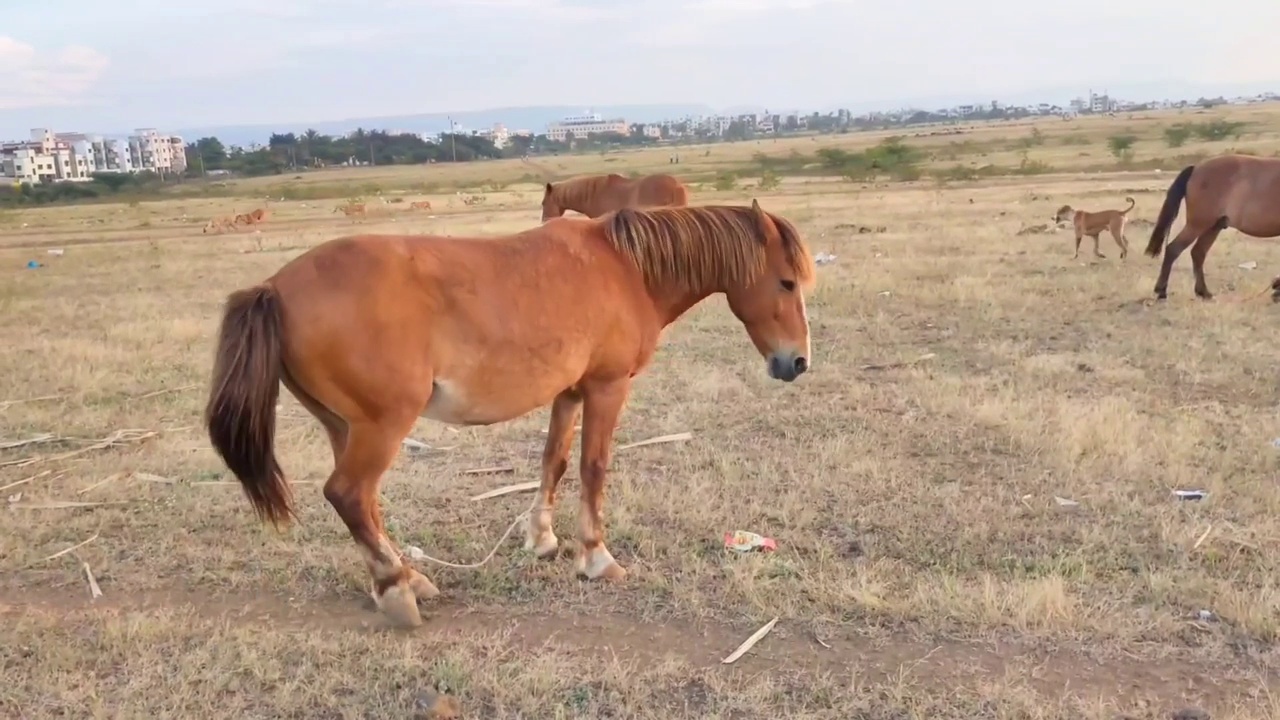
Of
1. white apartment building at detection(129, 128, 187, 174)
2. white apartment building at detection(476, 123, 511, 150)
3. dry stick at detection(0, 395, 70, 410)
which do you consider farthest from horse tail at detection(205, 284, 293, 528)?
white apartment building at detection(129, 128, 187, 174)

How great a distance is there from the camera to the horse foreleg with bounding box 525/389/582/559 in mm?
4625

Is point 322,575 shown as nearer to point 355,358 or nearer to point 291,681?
point 291,681

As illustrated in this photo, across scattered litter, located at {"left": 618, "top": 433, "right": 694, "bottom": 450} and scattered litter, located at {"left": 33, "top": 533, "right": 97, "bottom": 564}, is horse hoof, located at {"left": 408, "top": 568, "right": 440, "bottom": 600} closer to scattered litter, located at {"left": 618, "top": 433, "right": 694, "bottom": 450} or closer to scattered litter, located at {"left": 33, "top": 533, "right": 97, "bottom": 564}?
scattered litter, located at {"left": 33, "top": 533, "right": 97, "bottom": 564}

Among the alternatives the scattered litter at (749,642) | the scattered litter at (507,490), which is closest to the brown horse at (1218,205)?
the scattered litter at (507,490)

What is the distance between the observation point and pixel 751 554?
4500mm

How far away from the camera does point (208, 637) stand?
383cm

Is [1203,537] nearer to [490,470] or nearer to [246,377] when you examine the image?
[490,470]

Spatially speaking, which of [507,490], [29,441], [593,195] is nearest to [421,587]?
[507,490]

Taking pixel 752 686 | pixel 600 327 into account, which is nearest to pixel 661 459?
pixel 600 327

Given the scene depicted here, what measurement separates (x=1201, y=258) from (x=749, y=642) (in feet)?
29.5

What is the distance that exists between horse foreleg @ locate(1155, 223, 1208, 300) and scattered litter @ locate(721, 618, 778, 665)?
8.33m

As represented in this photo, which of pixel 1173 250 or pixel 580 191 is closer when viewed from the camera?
pixel 1173 250

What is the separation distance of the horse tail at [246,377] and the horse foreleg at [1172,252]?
31.6 ft

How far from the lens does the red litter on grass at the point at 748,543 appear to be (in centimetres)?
459
